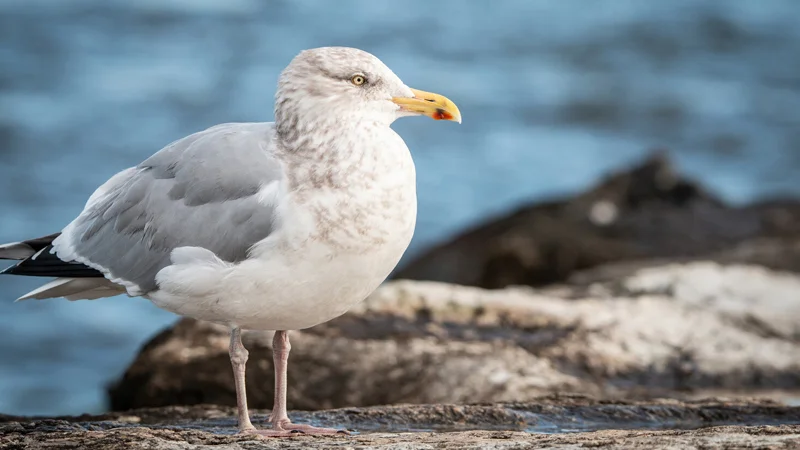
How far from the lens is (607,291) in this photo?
9.23 m

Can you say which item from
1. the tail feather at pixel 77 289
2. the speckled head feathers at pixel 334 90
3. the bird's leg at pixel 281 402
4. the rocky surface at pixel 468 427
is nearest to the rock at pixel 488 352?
the rocky surface at pixel 468 427

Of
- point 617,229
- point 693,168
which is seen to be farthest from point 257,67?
point 617,229

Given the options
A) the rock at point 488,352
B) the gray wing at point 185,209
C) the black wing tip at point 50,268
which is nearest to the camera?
the gray wing at point 185,209

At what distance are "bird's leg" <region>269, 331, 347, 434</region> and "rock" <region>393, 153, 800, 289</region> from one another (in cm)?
540

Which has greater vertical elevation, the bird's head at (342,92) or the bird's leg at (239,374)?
the bird's head at (342,92)

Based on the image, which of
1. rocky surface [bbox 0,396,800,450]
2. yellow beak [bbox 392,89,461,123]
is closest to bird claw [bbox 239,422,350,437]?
rocky surface [bbox 0,396,800,450]

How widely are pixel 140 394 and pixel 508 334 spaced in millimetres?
2380

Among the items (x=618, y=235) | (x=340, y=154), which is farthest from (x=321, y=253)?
(x=618, y=235)

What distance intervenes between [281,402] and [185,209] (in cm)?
102

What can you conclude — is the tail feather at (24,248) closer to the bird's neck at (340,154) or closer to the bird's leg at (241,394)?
the bird's leg at (241,394)

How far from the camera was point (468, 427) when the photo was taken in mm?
6039

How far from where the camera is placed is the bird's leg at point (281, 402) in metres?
5.67

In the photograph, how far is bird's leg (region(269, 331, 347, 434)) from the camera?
18.6 ft

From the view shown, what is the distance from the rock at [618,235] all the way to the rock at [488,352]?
7.58ft
